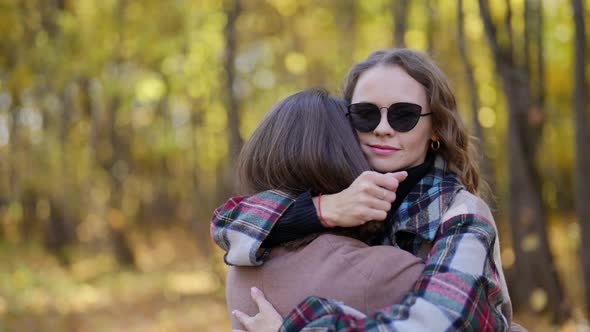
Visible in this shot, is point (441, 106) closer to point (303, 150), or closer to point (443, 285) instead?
point (303, 150)

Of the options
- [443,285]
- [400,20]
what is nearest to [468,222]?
[443,285]

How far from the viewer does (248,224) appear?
93.7 inches

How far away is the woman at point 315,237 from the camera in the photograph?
85.1 inches

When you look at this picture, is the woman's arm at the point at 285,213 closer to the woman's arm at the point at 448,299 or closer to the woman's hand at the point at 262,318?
the woman's hand at the point at 262,318

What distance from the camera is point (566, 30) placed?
15539 mm

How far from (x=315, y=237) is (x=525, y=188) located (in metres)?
7.77

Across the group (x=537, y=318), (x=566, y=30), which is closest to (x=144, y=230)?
(x=566, y=30)

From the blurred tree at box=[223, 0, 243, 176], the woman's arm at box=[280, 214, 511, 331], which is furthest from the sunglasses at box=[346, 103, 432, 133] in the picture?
the blurred tree at box=[223, 0, 243, 176]

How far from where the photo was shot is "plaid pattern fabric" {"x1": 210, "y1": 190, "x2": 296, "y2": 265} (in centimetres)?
234

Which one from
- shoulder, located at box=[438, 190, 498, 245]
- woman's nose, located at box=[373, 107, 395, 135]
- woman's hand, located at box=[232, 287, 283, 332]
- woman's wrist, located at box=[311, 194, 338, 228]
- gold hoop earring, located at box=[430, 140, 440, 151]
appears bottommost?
woman's hand, located at box=[232, 287, 283, 332]

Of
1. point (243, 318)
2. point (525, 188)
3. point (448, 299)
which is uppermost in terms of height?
point (448, 299)

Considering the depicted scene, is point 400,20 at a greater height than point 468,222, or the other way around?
point 400,20

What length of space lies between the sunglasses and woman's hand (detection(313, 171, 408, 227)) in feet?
1.23

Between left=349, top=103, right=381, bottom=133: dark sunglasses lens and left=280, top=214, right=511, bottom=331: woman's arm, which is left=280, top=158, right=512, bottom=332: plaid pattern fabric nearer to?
left=280, top=214, right=511, bottom=331: woman's arm
